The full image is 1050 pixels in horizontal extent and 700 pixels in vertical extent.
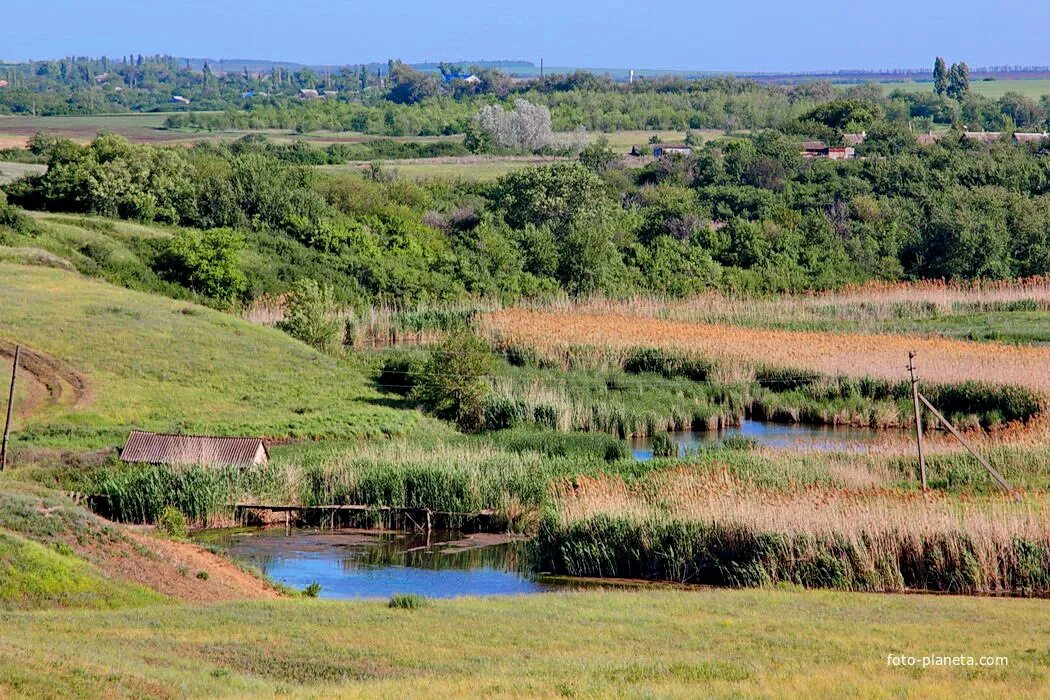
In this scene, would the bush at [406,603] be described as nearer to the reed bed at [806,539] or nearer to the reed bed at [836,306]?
Answer: the reed bed at [806,539]

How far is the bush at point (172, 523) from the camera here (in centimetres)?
3231

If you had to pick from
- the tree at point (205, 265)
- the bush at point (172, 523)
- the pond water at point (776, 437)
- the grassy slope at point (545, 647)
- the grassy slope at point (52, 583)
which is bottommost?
the bush at point (172, 523)

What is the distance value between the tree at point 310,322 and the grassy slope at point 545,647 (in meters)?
30.7

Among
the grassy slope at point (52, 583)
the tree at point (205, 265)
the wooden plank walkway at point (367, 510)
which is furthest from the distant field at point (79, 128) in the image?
the grassy slope at point (52, 583)

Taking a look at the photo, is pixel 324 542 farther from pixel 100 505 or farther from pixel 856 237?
pixel 856 237

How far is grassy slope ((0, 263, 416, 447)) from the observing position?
4203 centimetres

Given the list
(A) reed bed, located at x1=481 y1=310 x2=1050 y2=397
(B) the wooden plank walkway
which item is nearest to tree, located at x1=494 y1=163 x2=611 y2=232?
(A) reed bed, located at x1=481 y1=310 x2=1050 y2=397

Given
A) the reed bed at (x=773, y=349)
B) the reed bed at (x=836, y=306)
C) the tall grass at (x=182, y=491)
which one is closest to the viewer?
the tall grass at (x=182, y=491)

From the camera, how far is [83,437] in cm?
3994

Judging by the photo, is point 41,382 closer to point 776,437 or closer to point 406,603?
point 776,437

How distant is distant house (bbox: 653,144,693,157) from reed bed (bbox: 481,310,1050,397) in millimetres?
55090

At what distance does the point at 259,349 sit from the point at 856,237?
46167 millimetres

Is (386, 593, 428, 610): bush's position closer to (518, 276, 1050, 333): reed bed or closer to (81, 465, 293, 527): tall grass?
(81, 465, 293, 527): tall grass

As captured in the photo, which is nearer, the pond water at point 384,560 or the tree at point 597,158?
the pond water at point 384,560
